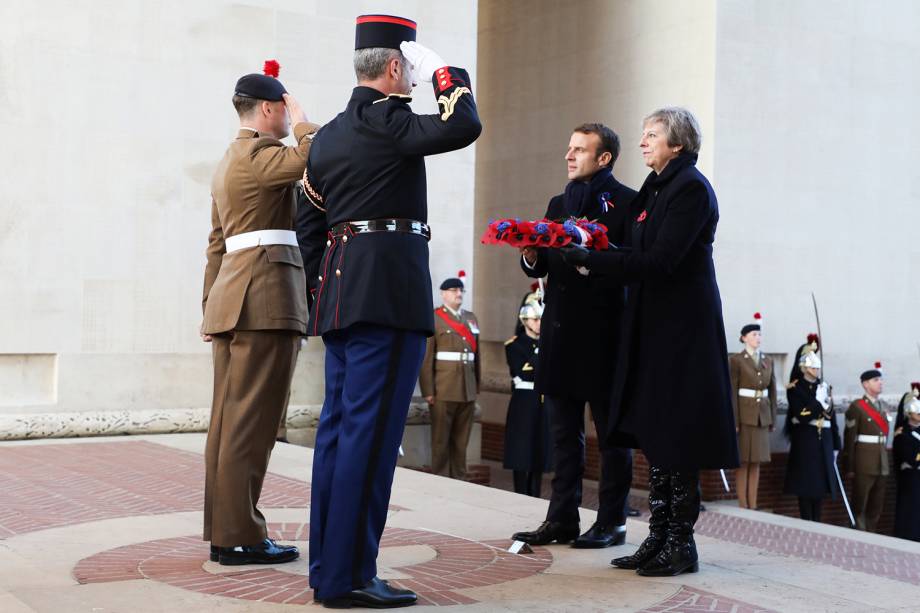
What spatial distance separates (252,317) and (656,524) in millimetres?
1830

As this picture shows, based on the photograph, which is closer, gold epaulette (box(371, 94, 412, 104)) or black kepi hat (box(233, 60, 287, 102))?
gold epaulette (box(371, 94, 412, 104))

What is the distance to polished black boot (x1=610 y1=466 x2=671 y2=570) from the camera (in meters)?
4.50

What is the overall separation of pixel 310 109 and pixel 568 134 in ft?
15.0

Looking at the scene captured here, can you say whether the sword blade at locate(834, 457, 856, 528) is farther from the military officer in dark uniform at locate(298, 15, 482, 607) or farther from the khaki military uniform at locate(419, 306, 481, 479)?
the military officer in dark uniform at locate(298, 15, 482, 607)

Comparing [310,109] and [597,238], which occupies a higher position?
[310,109]

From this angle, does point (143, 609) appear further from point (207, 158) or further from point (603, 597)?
point (207, 158)

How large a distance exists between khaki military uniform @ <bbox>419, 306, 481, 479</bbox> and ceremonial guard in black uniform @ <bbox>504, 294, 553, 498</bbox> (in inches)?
16.9

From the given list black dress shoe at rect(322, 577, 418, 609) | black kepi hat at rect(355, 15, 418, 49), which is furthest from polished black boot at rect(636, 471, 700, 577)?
black kepi hat at rect(355, 15, 418, 49)

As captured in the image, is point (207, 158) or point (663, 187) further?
point (207, 158)

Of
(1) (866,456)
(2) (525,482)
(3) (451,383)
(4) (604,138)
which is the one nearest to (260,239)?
(4) (604,138)

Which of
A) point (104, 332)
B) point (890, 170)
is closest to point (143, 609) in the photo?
point (104, 332)

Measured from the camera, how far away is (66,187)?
938cm

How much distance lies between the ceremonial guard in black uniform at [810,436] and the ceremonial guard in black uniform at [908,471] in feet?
3.01

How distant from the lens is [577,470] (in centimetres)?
505
